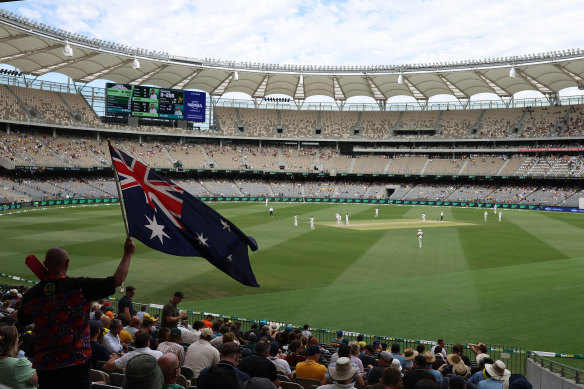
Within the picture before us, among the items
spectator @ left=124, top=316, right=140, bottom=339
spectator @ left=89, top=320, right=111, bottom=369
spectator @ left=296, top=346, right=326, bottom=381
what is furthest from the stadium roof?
spectator @ left=296, top=346, right=326, bottom=381

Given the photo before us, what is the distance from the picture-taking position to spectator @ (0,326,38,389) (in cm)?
441

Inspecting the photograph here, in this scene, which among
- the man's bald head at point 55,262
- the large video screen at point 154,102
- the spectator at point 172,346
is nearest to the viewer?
the man's bald head at point 55,262

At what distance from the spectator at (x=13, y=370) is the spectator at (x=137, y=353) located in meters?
1.95

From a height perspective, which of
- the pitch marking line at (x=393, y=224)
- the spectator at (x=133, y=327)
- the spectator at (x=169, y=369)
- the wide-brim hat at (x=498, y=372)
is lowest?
the pitch marking line at (x=393, y=224)

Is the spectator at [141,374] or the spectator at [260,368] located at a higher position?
the spectator at [141,374]

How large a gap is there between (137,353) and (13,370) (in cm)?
235

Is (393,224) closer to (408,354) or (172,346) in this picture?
(408,354)

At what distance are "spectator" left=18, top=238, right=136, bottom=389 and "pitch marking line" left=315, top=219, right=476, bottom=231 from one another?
40221 millimetres

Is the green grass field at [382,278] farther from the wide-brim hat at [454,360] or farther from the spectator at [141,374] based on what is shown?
the spectator at [141,374]

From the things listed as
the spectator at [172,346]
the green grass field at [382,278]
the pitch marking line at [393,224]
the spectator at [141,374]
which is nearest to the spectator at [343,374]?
the spectator at [141,374]

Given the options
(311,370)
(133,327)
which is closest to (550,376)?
(311,370)

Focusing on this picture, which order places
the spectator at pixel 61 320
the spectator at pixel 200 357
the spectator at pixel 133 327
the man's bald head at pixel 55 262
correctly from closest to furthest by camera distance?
the spectator at pixel 61 320 → the man's bald head at pixel 55 262 → the spectator at pixel 200 357 → the spectator at pixel 133 327

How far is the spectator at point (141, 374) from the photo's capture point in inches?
154

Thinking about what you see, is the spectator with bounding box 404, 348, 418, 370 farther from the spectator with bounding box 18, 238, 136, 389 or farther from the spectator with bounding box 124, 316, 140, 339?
the spectator with bounding box 18, 238, 136, 389
